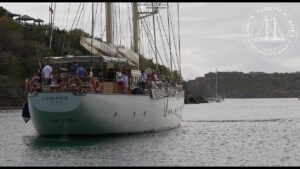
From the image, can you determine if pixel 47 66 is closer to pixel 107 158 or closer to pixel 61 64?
pixel 61 64

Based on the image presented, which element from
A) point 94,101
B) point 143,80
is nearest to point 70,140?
point 94,101

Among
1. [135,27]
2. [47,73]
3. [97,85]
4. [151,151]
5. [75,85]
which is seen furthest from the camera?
[135,27]

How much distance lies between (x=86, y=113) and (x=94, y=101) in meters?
0.81

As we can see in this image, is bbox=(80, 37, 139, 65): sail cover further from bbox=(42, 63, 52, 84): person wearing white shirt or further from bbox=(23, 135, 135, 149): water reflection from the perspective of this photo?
bbox=(23, 135, 135, 149): water reflection

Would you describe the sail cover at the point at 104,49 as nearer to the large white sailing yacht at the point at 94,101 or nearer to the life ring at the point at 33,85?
the large white sailing yacht at the point at 94,101

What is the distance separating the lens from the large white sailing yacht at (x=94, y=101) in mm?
A: 33344

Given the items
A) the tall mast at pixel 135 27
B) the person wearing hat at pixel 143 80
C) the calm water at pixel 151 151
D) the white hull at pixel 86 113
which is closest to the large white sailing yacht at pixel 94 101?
the white hull at pixel 86 113

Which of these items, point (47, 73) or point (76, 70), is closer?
point (76, 70)

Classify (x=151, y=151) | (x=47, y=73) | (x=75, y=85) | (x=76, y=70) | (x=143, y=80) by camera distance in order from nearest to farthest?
(x=151, y=151)
(x=75, y=85)
(x=76, y=70)
(x=47, y=73)
(x=143, y=80)

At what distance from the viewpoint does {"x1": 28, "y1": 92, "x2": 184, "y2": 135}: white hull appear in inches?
1310

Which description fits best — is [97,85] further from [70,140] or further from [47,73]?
[70,140]

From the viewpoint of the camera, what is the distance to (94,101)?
110 ft

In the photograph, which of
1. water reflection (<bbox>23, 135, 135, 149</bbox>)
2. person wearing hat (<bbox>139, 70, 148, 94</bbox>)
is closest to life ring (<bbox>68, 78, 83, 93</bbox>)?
water reflection (<bbox>23, 135, 135, 149</bbox>)

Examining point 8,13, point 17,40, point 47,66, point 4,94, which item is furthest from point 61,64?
point 8,13
